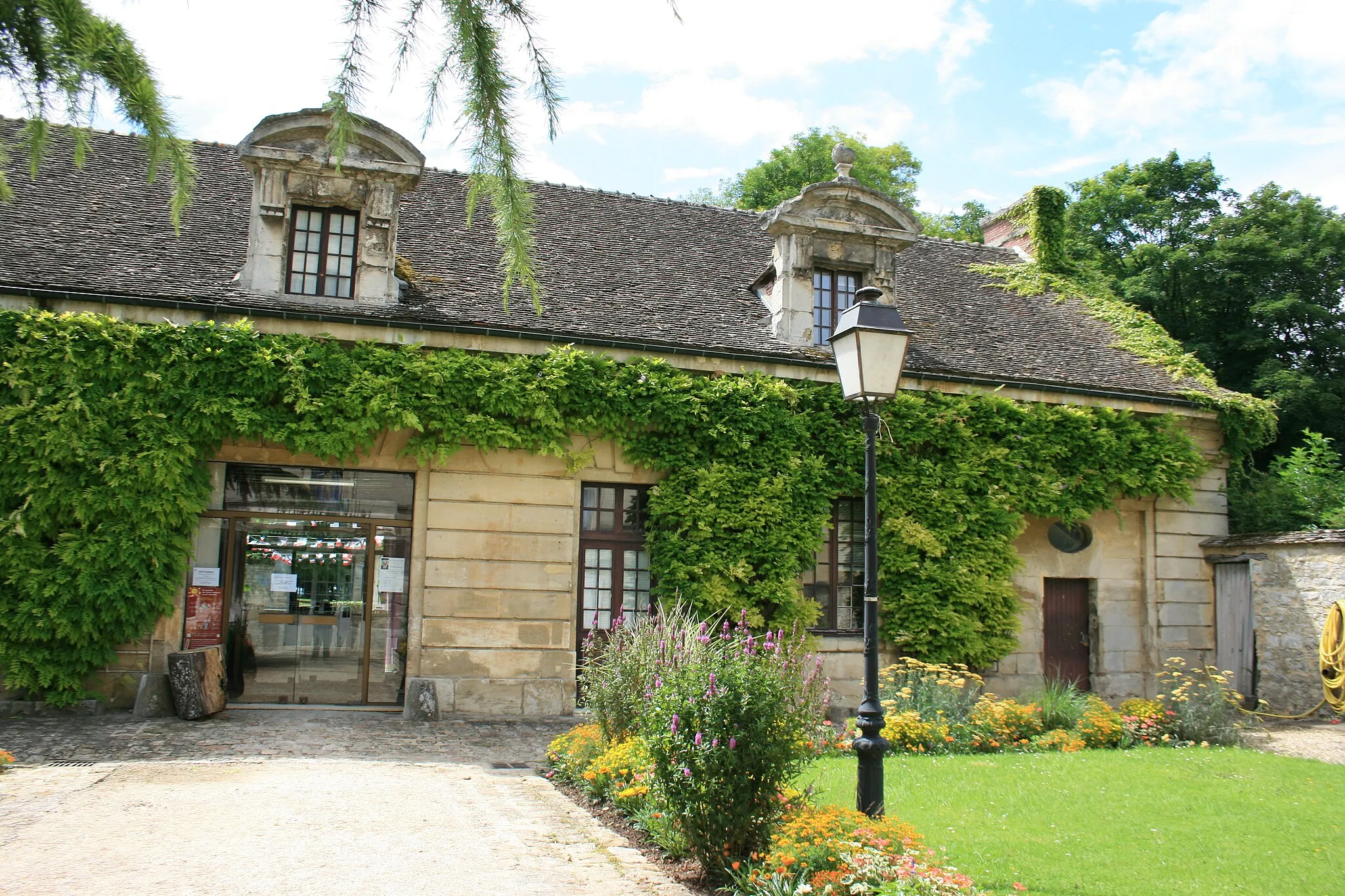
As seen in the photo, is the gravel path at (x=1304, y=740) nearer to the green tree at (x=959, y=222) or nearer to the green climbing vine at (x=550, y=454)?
the green climbing vine at (x=550, y=454)

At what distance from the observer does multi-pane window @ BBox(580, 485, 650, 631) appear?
12867mm

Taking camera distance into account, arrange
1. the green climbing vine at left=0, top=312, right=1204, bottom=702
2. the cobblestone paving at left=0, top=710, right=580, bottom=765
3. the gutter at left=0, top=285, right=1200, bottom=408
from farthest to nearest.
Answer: the gutter at left=0, top=285, right=1200, bottom=408, the green climbing vine at left=0, top=312, right=1204, bottom=702, the cobblestone paving at left=0, top=710, right=580, bottom=765

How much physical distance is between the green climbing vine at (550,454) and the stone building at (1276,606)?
1.46 m

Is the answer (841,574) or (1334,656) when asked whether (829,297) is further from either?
(1334,656)

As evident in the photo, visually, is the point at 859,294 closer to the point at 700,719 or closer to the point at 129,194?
the point at 700,719

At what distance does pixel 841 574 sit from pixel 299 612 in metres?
7.08

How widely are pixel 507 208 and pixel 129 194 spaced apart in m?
12.7

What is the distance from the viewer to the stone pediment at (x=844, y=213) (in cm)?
1427

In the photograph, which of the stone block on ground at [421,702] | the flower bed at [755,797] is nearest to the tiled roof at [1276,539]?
the flower bed at [755,797]

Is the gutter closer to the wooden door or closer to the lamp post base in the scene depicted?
the wooden door

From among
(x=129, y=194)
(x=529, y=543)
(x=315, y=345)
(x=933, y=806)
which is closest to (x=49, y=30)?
(x=933, y=806)

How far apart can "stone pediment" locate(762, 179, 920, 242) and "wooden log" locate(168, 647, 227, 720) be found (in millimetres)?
9274

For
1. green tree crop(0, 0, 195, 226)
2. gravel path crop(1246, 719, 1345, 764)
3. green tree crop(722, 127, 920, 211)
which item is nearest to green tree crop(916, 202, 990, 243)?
green tree crop(722, 127, 920, 211)

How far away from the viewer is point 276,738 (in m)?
9.84
